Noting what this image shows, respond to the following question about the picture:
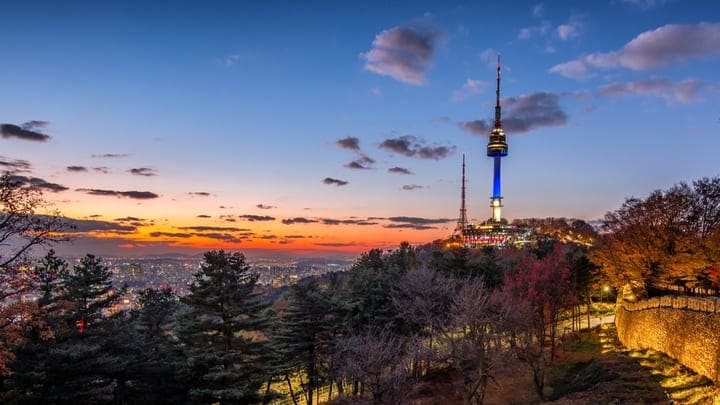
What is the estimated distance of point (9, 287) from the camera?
17.3 m

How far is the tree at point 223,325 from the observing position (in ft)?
89.6

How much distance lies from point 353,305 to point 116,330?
19091mm

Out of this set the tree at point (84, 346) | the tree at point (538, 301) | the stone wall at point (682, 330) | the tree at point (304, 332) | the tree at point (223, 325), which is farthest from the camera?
the tree at point (304, 332)

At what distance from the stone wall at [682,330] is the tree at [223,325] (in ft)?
79.7

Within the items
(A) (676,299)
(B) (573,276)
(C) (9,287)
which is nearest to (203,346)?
(C) (9,287)

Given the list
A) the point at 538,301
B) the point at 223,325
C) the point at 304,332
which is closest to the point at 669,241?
the point at 538,301

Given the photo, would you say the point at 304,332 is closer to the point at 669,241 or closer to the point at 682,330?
the point at 682,330

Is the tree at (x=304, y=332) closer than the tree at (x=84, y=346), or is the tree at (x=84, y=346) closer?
the tree at (x=84, y=346)

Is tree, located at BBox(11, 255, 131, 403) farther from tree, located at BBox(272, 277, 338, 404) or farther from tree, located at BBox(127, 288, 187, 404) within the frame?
tree, located at BBox(272, 277, 338, 404)

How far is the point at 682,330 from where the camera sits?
2459cm

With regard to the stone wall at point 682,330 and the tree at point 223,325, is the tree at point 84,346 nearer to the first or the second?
the tree at point 223,325

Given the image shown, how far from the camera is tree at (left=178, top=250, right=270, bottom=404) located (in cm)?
2731

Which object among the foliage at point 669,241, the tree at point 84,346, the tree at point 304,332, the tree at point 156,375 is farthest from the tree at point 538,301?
the tree at point 84,346

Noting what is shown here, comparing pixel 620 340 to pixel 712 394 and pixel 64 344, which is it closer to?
pixel 712 394
